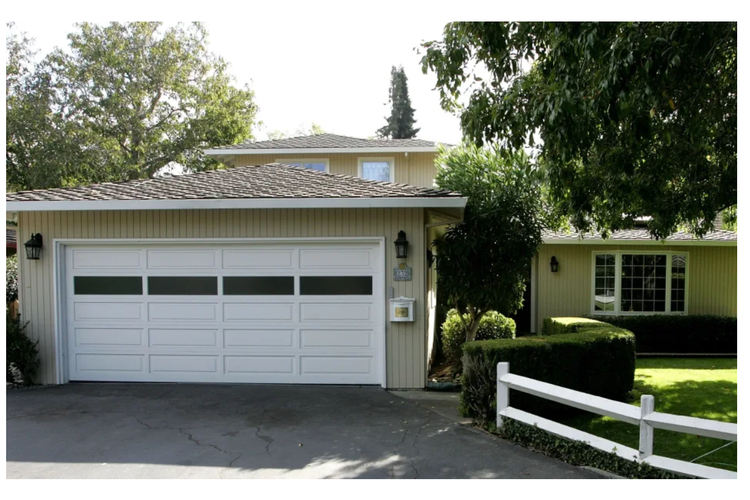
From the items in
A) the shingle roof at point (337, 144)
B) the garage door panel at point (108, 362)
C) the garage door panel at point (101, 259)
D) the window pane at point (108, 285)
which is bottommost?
the garage door panel at point (108, 362)

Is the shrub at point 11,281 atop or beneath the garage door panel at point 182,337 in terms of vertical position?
atop

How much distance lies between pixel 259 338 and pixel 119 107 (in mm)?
19472

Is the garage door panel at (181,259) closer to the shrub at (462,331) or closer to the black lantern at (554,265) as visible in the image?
the shrub at (462,331)

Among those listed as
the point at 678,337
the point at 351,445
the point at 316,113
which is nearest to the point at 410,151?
the point at 678,337

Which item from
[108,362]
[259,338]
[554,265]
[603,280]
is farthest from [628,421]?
[603,280]

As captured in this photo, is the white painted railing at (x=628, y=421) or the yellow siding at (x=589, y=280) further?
the yellow siding at (x=589, y=280)

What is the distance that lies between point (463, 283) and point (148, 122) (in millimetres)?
20991

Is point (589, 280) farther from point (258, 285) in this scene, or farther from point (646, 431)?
point (646, 431)

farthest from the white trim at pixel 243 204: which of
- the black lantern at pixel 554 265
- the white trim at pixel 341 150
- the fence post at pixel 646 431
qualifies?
the white trim at pixel 341 150

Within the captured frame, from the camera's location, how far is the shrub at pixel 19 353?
334 inches

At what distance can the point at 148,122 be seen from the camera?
83.9 feet

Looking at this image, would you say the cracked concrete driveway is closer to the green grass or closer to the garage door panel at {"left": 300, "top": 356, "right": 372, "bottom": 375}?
the garage door panel at {"left": 300, "top": 356, "right": 372, "bottom": 375}

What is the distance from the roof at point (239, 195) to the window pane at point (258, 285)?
4.27 ft

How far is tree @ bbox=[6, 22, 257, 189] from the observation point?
22078 millimetres
